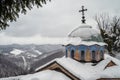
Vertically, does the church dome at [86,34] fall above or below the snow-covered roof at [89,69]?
above

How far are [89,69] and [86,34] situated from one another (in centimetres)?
329

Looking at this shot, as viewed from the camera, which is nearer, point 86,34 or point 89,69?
point 89,69

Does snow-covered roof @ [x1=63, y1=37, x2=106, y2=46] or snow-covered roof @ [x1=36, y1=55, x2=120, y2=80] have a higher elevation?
snow-covered roof @ [x1=63, y1=37, x2=106, y2=46]

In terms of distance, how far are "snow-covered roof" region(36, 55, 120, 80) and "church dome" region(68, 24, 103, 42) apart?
80.7 inches

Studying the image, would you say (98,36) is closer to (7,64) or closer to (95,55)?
(95,55)

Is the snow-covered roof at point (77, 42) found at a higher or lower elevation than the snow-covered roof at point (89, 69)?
higher

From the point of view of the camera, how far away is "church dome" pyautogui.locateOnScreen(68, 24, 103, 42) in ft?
63.4

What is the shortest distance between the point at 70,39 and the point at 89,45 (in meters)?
1.89

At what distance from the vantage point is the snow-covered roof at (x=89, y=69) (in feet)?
52.4

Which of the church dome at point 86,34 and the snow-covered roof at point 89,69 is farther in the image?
the church dome at point 86,34

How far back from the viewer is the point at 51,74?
1645 centimetres

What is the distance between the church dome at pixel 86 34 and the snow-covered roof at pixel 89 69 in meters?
2.05

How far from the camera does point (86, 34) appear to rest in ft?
64.1

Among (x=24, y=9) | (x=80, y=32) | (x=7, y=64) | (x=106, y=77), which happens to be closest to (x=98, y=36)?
(x=80, y=32)
